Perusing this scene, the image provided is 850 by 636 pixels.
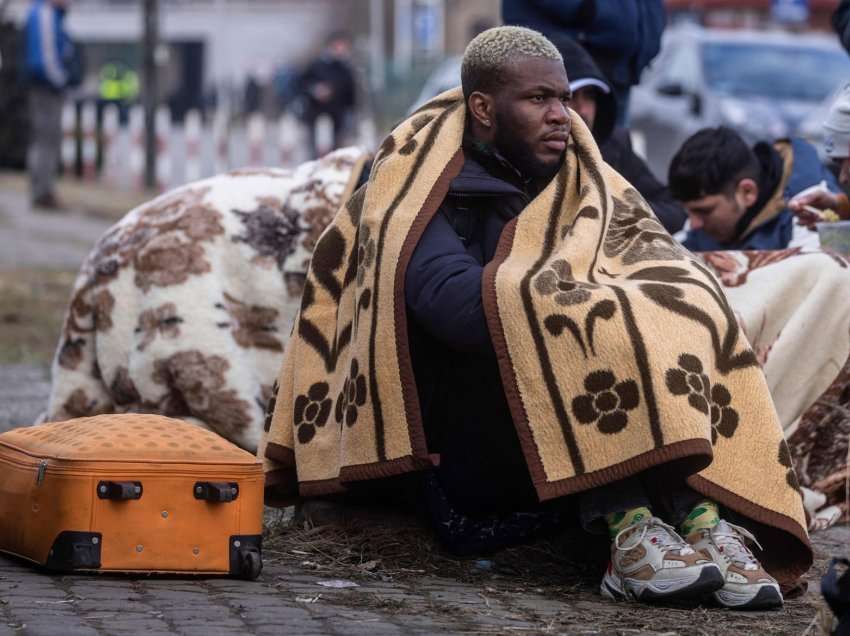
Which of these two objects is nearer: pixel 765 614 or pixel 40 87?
pixel 765 614

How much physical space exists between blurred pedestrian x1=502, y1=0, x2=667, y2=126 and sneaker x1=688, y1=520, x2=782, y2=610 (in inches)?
125

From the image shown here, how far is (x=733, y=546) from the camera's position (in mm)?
4148

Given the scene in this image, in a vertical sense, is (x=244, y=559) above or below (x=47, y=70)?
below

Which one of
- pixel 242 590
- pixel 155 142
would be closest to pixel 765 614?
pixel 242 590

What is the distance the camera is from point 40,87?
17.0 metres

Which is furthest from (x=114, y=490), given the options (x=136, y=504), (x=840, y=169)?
(x=840, y=169)

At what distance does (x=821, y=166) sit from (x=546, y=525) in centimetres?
254

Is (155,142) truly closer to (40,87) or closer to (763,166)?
(40,87)

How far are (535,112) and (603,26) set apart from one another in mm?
2740

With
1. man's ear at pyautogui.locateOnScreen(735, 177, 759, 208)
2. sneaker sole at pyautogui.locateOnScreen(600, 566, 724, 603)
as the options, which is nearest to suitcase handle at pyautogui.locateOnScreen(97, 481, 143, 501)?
sneaker sole at pyautogui.locateOnScreen(600, 566, 724, 603)

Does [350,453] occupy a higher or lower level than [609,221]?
lower

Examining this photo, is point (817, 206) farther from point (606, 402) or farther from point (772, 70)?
point (772, 70)

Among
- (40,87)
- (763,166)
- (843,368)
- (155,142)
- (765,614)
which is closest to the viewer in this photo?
(765,614)

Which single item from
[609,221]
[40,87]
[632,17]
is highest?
[40,87]
